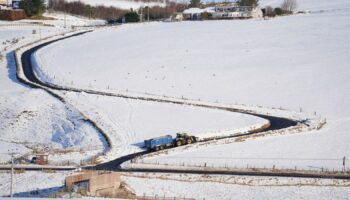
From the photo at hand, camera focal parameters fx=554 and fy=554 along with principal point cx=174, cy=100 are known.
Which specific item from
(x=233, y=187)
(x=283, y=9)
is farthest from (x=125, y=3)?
(x=233, y=187)

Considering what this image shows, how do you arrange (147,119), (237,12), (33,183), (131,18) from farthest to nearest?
(131,18)
(237,12)
(147,119)
(33,183)

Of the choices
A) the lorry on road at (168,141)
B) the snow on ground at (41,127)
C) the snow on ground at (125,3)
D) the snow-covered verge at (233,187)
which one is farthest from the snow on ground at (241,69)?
the snow on ground at (125,3)

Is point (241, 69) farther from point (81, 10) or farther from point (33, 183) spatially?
point (81, 10)

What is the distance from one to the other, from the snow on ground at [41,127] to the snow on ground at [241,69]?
6.25m

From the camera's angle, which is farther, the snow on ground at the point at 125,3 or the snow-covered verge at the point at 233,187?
the snow on ground at the point at 125,3

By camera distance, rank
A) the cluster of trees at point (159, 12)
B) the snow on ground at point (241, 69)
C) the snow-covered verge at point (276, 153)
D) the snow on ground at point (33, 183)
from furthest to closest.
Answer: the cluster of trees at point (159, 12)
the snow on ground at point (241, 69)
the snow-covered verge at point (276, 153)
the snow on ground at point (33, 183)

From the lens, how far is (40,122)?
4156cm

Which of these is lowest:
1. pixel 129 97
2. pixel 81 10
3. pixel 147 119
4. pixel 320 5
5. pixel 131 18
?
pixel 147 119

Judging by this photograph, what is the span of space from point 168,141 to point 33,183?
999cm

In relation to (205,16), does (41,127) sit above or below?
below

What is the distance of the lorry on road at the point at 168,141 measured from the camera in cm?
3516

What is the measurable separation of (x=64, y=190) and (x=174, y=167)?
7422mm

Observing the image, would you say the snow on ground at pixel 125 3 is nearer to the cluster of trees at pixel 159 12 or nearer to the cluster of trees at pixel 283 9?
the cluster of trees at pixel 159 12

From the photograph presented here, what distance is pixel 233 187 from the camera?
2914cm
